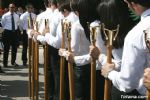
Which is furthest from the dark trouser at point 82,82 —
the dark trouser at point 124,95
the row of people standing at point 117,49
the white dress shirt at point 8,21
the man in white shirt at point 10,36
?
the white dress shirt at point 8,21

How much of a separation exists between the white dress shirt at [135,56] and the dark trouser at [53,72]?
3250 millimetres

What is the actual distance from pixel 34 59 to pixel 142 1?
4.70 m

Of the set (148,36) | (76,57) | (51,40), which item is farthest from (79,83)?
(148,36)

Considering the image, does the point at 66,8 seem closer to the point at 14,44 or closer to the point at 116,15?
the point at 116,15

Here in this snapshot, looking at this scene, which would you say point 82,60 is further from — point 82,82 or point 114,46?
point 114,46

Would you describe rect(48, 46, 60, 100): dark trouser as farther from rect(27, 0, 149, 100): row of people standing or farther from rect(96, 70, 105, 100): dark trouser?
rect(96, 70, 105, 100): dark trouser

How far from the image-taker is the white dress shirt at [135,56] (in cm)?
292

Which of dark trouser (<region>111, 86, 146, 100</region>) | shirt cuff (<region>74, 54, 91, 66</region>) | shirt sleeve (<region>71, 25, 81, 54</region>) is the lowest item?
dark trouser (<region>111, 86, 146, 100</region>)

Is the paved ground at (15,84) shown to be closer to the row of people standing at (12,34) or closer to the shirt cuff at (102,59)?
the row of people standing at (12,34)

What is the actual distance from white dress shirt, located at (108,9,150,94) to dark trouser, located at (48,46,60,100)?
325cm

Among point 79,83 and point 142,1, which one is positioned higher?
point 142,1

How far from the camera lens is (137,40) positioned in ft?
9.57

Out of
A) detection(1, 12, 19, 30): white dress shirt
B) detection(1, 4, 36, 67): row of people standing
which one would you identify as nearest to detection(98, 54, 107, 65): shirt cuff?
detection(1, 4, 36, 67): row of people standing

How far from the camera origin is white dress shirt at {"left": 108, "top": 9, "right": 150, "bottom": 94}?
9.58 feet
